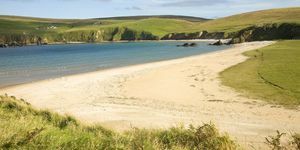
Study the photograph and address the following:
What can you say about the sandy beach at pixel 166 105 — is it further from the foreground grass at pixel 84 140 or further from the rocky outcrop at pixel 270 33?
the rocky outcrop at pixel 270 33

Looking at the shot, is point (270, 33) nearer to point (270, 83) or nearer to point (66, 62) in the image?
point (66, 62)

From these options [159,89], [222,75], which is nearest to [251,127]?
[159,89]

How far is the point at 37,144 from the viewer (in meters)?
7.53

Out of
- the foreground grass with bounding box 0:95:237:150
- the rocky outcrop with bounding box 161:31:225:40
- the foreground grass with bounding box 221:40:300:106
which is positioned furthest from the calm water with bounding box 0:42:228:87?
the rocky outcrop with bounding box 161:31:225:40

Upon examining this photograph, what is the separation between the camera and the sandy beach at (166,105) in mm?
17547

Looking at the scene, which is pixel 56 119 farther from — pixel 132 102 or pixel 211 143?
pixel 132 102

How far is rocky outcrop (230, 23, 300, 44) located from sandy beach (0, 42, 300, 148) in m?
95.7

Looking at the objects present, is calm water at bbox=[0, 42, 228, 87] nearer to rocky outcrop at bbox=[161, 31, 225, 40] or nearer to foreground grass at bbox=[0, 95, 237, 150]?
foreground grass at bbox=[0, 95, 237, 150]

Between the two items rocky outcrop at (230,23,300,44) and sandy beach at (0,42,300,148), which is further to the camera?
rocky outcrop at (230,23,300,44)

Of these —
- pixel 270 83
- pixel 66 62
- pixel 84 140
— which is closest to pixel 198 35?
pixel 66 62

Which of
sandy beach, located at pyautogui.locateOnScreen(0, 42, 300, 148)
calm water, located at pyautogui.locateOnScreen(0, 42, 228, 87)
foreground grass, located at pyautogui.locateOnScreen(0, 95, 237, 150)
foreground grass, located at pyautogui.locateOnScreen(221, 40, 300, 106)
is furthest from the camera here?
calm water, located at pyautogui.locateOnScreen(0, 42, 228, 87)

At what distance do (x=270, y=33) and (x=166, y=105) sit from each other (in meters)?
117

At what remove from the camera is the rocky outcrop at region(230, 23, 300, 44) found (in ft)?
405

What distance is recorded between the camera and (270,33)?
13262 centimetres
